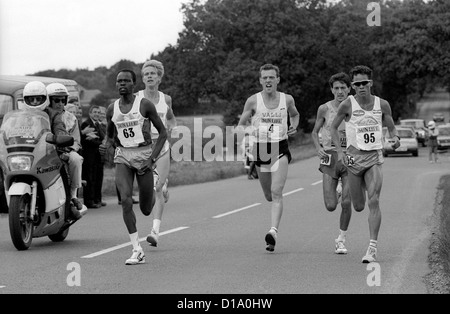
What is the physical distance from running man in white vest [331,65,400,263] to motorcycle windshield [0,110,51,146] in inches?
151

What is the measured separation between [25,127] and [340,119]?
4.02 m

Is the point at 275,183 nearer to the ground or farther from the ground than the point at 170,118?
nearer to the ground

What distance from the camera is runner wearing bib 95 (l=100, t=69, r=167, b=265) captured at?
11359 millimetres

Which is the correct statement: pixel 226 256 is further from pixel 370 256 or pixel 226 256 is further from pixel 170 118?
pixel 170 118

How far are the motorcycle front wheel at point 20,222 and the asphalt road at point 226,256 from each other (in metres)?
0.16

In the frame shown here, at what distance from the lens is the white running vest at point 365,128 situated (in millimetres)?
11516

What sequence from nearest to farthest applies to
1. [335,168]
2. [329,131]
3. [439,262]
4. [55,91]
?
[439,262] → [335,168] → [329,131] → [55,91]

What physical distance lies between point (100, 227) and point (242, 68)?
60547 mm

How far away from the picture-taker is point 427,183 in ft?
94.7

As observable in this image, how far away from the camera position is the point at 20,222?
40.9ft

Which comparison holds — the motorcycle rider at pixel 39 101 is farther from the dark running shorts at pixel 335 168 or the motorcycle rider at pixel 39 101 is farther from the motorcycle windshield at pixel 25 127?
the dark running shorts at pixel 335 168

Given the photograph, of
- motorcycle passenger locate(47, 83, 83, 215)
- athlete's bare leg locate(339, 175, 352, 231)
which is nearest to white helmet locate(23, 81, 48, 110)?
motorcycle passenger locate(47, 83, 83, 215)

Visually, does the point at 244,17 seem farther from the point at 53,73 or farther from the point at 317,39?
the point at 53,73

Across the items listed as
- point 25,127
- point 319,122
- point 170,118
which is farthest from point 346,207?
point 25,127
